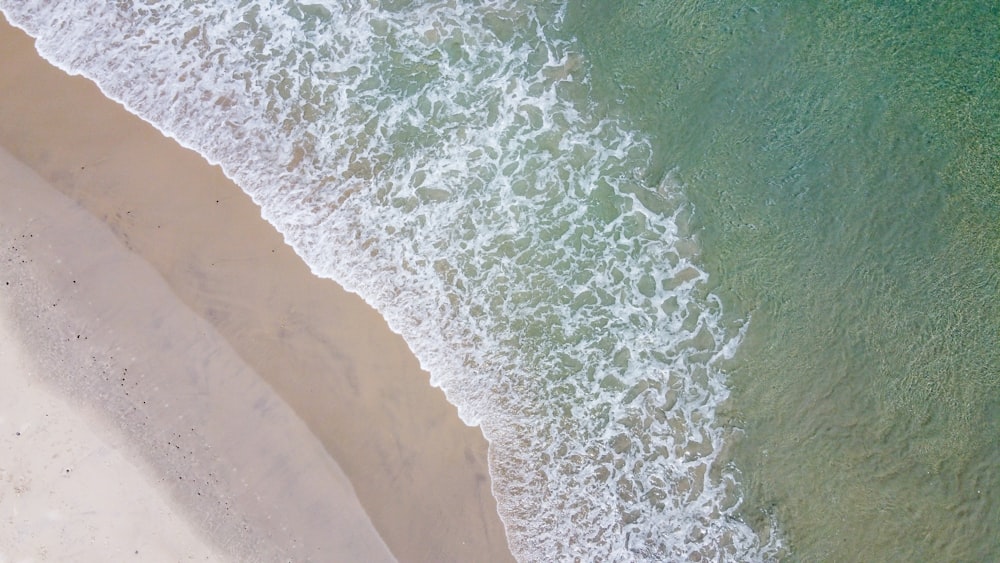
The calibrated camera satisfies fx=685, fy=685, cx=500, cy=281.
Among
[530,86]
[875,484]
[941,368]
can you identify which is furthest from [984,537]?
[530,86]

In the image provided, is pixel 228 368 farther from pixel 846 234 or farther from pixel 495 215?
pixel 846 234

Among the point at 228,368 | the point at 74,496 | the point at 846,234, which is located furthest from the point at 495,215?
the point at 74,496

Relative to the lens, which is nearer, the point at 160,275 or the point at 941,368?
the point at 160,275

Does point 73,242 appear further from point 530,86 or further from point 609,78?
point 609,78

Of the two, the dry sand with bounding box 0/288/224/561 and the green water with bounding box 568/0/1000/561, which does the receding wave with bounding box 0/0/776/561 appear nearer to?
the green water with bounding box 568/0/1000/561

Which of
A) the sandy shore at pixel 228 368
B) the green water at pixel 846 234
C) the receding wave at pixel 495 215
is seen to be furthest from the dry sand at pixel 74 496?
the green water at pixel 846 234

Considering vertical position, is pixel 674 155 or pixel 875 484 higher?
pixel 674 155

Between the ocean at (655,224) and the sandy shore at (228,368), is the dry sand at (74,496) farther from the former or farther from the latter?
the ocean at (655,224)
